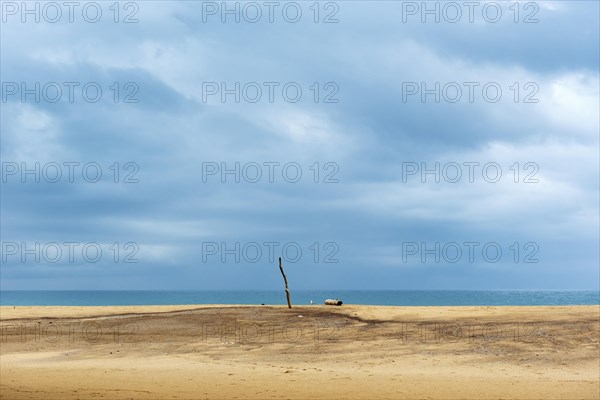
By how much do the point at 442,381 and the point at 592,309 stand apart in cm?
1611

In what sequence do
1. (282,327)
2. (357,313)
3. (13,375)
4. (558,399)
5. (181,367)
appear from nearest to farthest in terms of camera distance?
(558,399)
(13,375)
(181,367)
(282,327)
(357,313)

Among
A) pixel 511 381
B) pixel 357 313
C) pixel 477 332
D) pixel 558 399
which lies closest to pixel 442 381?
pixel 511 381

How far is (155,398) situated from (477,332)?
54.0 feet

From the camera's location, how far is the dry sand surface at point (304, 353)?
19.4 meters

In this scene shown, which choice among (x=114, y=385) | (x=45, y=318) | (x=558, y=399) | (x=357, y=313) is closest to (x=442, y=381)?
(x=558, y=399)

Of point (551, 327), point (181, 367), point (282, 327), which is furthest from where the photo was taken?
point (282, 327)

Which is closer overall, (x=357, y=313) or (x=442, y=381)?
(x=442, y=381)

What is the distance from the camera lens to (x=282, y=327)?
31797 mm

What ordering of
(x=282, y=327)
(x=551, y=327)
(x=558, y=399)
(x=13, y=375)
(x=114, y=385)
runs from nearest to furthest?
(x=558, y=399), (x=114, y=385), (x=13, y=375), (x=551, y=327), (x=282, y=327)

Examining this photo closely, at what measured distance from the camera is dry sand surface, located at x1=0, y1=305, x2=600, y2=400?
19.4 m

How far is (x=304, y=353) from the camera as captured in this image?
1048 inches

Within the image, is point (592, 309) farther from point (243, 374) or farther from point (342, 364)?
point (243, 374)

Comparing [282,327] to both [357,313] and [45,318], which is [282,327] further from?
[45,318]

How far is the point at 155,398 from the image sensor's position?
1808 cm
